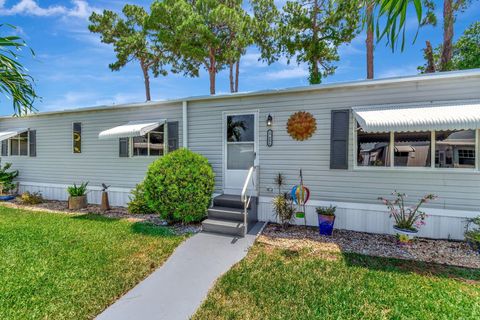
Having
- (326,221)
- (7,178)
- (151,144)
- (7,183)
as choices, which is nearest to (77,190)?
(151,144)

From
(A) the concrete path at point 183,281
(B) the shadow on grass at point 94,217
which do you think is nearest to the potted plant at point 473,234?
(A) the concrete path at point 183,281

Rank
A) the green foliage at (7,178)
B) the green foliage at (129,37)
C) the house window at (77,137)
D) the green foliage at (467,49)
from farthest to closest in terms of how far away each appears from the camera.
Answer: the green foliage at (129,37)
the green foliage at (467,49)
the green foliage at (7,178)
the house window at (77,137)

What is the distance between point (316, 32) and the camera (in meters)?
12.7

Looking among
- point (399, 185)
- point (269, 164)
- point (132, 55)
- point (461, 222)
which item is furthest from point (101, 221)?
point (132, 55)

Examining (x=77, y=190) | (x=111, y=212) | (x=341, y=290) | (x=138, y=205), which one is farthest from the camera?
(x=77, y=190)

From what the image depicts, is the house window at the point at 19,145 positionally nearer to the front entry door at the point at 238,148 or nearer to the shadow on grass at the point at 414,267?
the front entry door at the point at 238,148

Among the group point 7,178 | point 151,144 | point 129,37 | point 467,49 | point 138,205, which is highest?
point 129,37

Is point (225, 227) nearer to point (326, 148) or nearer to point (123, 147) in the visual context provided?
point (326, 148)

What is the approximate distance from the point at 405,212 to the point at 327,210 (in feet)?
5.72

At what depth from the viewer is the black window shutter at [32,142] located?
32.5 feet

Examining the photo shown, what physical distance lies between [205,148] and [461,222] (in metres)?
6.46

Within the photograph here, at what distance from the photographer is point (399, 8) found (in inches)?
117

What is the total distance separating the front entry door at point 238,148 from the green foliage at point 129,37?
11.8 m

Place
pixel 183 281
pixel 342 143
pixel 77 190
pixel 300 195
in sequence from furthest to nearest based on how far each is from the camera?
1. pixel 77 190
2. pixel 300 195
3. pixel 342 143
4. pixel 183 281
